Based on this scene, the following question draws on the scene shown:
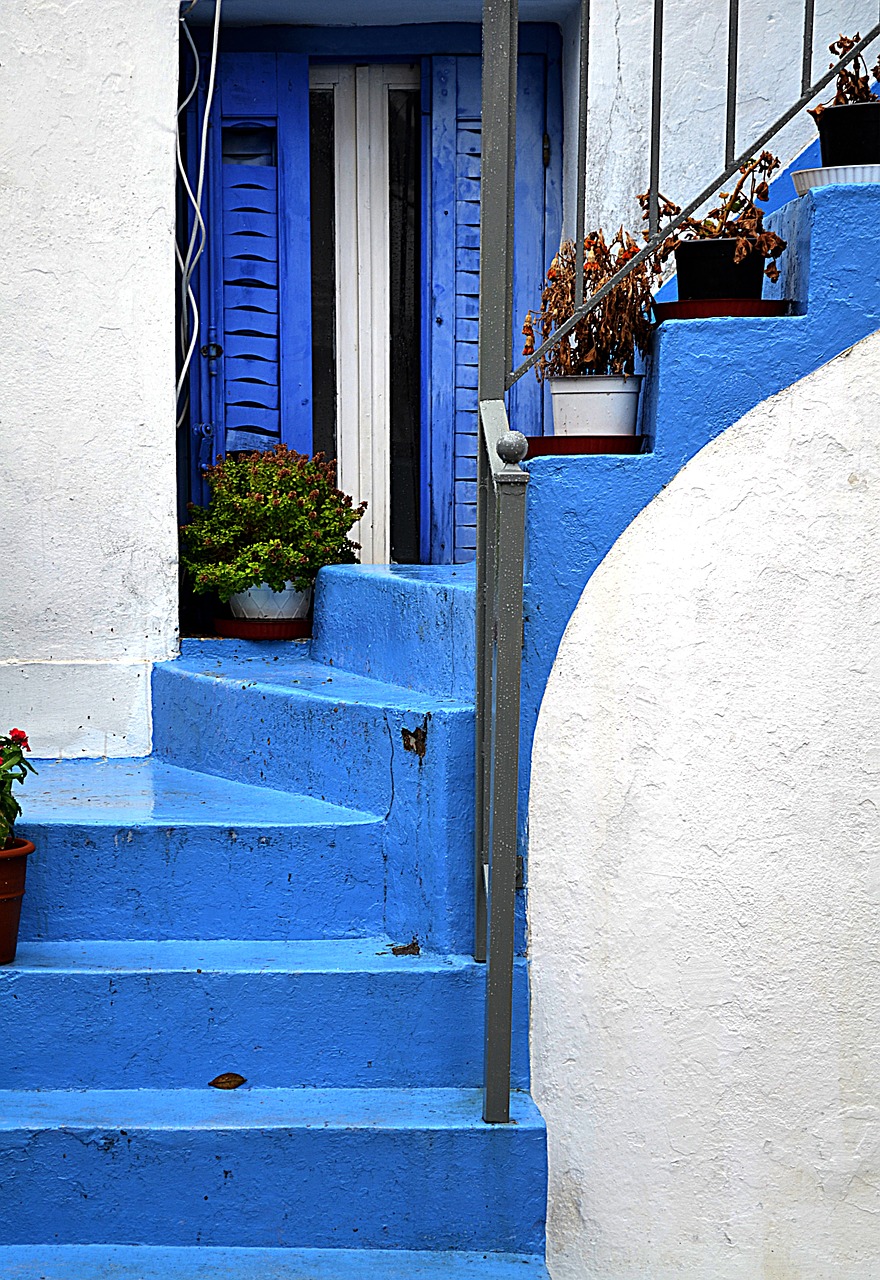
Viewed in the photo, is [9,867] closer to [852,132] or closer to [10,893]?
[10,893]

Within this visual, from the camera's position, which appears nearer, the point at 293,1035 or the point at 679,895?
the point at 679,895

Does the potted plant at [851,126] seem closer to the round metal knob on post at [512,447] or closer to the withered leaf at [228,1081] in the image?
the round metal knob on post at [512,447]

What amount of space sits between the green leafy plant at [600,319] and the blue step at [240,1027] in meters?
1.38

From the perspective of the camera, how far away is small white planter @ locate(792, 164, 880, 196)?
8.46 feet

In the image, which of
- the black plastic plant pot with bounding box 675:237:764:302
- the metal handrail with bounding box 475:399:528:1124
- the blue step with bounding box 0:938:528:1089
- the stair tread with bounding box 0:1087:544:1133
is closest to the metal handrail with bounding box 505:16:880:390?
the black plastic plant pot with bounding box 675:237:764:302

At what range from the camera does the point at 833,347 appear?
8.43 feet

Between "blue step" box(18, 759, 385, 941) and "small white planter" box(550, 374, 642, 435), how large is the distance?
110 cm

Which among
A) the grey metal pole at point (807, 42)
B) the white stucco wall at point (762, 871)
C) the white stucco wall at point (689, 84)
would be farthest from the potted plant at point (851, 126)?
the white stucco wall at point (689, 84)

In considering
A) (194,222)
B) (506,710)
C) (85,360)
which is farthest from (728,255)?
(194,222)

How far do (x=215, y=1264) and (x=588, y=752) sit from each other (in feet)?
4.26

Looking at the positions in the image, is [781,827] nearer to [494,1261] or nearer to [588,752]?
[588,752]

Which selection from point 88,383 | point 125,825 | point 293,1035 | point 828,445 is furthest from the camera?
point 88,383

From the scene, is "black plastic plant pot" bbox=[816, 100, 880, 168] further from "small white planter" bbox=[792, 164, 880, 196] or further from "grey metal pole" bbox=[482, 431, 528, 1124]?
"grey metal pole" bbox=[482, 431, 528, 1124]

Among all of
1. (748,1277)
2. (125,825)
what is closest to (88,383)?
(125,825)
